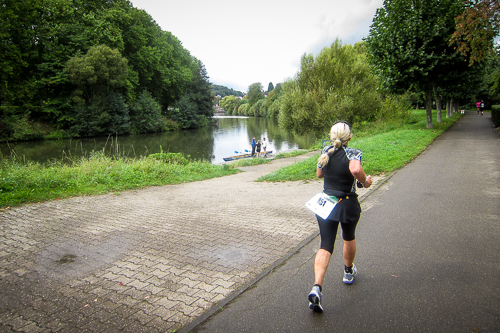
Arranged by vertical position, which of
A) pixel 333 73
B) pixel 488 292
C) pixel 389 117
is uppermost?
pixel 333 73

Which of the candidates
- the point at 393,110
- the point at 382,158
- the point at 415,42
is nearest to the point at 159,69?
the point at 393,110

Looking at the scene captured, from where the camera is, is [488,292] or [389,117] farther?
[389,117]

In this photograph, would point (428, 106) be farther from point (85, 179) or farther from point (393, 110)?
point (85, 179)

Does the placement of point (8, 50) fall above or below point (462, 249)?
above

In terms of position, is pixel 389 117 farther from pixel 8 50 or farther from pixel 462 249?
pixel 8 50

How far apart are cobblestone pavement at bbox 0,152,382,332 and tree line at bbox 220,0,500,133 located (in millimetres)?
12873

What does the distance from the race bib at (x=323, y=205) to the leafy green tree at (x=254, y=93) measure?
129 m

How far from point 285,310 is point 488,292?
218cm

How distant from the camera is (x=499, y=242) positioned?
430 cm

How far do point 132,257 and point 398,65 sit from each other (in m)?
19.3

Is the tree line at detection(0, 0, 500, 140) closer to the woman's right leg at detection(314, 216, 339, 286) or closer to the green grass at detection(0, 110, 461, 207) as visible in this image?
the green grass at detection(0, 110, 461, 207)

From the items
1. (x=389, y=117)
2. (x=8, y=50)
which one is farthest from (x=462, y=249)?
(x=8, y=50)

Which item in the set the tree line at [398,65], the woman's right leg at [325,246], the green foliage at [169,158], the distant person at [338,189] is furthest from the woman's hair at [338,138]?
the tree line at [398,65]

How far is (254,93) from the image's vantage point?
428ft
